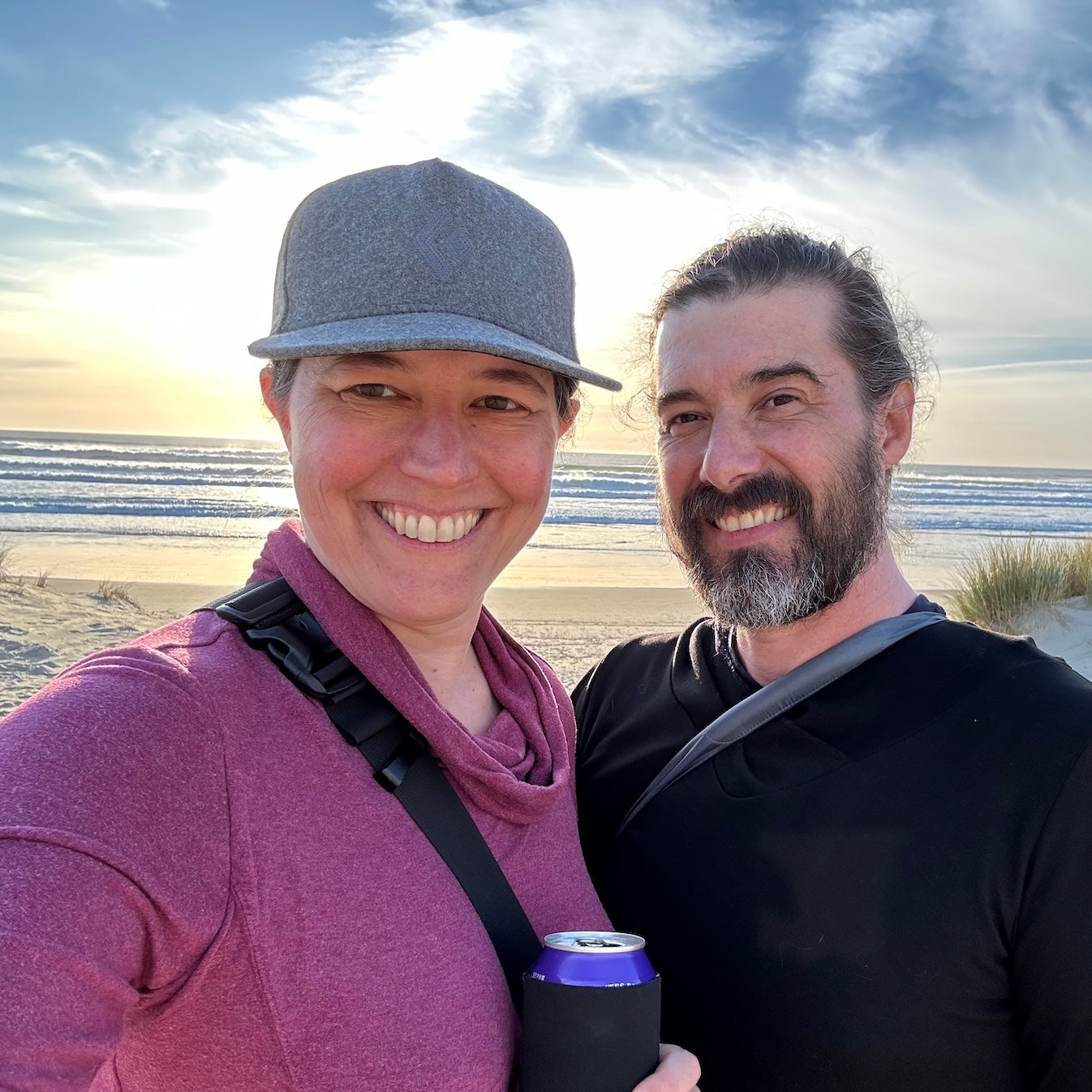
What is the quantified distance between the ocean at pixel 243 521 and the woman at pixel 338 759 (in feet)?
3.90

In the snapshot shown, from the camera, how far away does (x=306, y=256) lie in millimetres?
1745

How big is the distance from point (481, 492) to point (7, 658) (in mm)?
7756

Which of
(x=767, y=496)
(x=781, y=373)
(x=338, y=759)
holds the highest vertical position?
(x=781, y=373)

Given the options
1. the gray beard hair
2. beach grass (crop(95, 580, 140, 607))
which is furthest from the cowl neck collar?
beach grass (crop(95, 580, 140, 607))

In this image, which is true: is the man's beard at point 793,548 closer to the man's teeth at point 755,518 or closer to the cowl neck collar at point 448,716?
the man's teeth at point 755,518

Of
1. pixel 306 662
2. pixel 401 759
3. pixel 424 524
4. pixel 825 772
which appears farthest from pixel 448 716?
pixel 825 772

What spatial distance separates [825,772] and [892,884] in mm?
263

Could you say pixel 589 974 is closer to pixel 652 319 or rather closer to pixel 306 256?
pixel 306 256

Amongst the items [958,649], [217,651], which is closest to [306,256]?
[217,651]

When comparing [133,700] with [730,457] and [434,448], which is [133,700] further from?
[730,457]

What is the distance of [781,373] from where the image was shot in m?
2.68

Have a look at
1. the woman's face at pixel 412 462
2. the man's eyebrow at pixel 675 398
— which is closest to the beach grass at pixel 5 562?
the man's eyebrow at pixel 675 398

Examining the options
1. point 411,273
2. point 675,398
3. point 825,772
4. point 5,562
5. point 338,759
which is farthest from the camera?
point 5,562

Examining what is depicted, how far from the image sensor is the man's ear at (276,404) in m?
1.92
